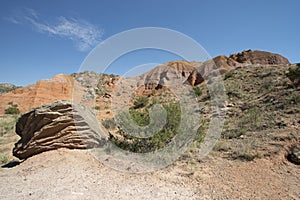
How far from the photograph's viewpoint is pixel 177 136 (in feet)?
23.5

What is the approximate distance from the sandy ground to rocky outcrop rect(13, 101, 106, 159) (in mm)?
740

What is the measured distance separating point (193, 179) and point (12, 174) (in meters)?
4.77

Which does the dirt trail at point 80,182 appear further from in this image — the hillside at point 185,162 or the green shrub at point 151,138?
the green shrub at point 151,138

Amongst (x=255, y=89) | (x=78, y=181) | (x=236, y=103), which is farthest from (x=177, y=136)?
(x=255, y=89)

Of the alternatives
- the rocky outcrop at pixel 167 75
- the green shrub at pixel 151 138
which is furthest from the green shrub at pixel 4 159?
the rocky outcrop at pixel 167 75

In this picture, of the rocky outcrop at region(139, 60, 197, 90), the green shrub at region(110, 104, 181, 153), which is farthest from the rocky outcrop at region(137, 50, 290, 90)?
the green shrub at region(110, 104, 181, 153)

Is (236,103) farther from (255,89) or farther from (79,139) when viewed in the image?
(79,139)

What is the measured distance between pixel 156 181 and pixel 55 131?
3966mm

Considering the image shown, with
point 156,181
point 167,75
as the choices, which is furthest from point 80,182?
point 167,75

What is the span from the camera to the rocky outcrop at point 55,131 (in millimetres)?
6637

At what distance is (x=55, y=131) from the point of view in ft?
22.1

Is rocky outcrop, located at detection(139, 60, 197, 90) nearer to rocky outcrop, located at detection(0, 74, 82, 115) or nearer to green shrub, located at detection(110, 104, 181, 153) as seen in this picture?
rocky outcrop, located at detection(0, 74, 82, 115)

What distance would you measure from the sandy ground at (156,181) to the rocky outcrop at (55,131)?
29.1 inches

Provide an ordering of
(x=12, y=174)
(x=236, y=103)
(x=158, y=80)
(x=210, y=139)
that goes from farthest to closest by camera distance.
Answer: (x=158, y=80), (x=236, y=103), (x=210, y=139), (x=12, y=174)
